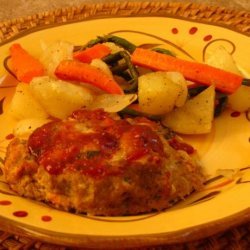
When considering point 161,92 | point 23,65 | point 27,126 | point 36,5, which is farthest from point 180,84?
point 36,5

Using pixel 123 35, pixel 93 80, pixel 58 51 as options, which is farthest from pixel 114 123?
pixel 123 35

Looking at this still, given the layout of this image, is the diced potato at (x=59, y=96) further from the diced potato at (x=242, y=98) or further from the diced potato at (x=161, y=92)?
the diced potato at (x=242, y=98)

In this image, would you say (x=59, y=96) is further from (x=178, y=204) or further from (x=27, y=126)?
(x=178, y=204)

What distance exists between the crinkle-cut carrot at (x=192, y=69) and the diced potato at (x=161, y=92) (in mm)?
148

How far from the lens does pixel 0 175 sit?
2604 millimetres

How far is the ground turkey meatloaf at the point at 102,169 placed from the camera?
225 cm

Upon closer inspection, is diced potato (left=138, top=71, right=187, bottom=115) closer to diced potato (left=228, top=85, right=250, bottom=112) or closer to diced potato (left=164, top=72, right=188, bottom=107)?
diced potato (left=164, top=72, right=188, bottom=107)

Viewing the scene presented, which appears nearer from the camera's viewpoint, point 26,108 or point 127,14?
point 26,108

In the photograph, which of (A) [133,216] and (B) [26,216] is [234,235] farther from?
(B) [26,216]

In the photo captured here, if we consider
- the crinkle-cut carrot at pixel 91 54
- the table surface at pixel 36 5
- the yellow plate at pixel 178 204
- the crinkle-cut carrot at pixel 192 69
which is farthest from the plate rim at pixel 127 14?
the table surface at pixel 36 5

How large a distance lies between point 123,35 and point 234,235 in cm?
183

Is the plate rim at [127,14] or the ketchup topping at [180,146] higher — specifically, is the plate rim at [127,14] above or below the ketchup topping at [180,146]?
above

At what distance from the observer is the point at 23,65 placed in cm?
325

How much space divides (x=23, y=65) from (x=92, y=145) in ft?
3.69
